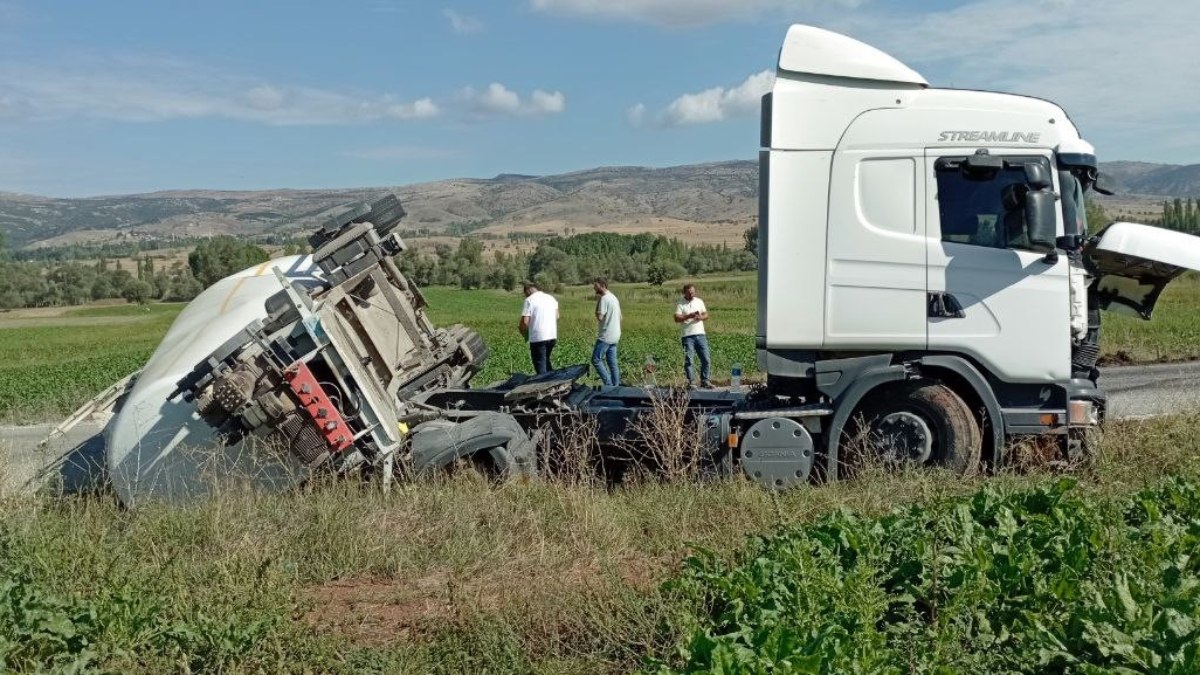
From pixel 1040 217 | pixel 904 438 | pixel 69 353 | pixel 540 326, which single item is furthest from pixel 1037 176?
pixel 69 353

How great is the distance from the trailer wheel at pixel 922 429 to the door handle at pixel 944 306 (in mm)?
530

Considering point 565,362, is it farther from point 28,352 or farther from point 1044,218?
point 28,352

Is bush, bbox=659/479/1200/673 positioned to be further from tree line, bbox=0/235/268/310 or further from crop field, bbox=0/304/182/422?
tree line, bbox=0/235/268/310

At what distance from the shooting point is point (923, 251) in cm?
757

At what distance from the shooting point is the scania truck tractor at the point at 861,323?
7.45 meters

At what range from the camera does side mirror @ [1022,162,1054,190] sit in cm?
738

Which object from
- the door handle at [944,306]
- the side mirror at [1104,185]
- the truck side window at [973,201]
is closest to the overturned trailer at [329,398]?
the door handle at [944,306]

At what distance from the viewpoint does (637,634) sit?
4812 millimetres

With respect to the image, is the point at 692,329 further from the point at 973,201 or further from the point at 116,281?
the point at 116,281

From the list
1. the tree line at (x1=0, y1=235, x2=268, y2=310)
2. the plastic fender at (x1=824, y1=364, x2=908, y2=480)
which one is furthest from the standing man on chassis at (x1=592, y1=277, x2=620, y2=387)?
the tree line at (x1=0, y1=235, x2=268, y2=310)

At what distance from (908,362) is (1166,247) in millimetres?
2052

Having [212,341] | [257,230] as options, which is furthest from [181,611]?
[257,230]

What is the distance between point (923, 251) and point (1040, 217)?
815mm

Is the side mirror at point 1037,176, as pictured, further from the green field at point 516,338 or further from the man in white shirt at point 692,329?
the green field at point 516,338
